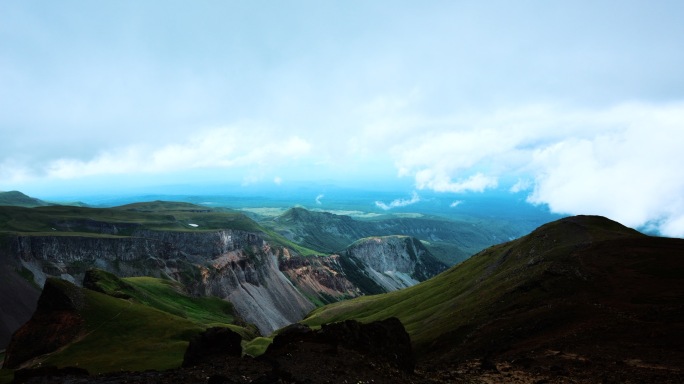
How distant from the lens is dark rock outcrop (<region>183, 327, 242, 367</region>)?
32.9 metres

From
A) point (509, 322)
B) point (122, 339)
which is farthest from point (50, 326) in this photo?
point (509, 322)

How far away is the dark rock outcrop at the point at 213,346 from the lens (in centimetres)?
3291

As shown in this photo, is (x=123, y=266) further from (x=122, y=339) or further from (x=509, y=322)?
(x=509, y=322)

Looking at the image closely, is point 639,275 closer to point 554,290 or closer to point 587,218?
point 554,290

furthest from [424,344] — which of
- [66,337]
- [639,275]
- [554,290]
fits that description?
[66,337]

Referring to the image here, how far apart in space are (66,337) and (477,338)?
60.9 metres

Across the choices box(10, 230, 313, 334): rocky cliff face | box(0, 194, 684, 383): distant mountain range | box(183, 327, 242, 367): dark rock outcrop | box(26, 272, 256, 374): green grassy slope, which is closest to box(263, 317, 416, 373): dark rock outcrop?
box(0, 194, 684, 383): distant mountain range

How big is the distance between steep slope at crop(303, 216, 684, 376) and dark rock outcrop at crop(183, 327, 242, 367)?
24.8 m

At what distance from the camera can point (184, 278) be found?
184375mm

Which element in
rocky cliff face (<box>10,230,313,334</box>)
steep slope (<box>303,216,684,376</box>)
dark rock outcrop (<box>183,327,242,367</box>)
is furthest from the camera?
rocky cliff face (<box>10,230,313,334</box>)

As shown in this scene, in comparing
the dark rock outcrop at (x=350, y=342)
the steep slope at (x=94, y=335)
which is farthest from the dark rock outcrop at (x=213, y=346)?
the steep slope at (x=94, y=335)

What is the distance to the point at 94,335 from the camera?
69.3m

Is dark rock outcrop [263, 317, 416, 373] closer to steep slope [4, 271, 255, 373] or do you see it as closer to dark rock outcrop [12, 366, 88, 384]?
dark rock outcrop [12, 366, 88, 384]

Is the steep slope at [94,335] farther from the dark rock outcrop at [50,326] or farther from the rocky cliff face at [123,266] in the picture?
the rocky cliff face at [123,266]
